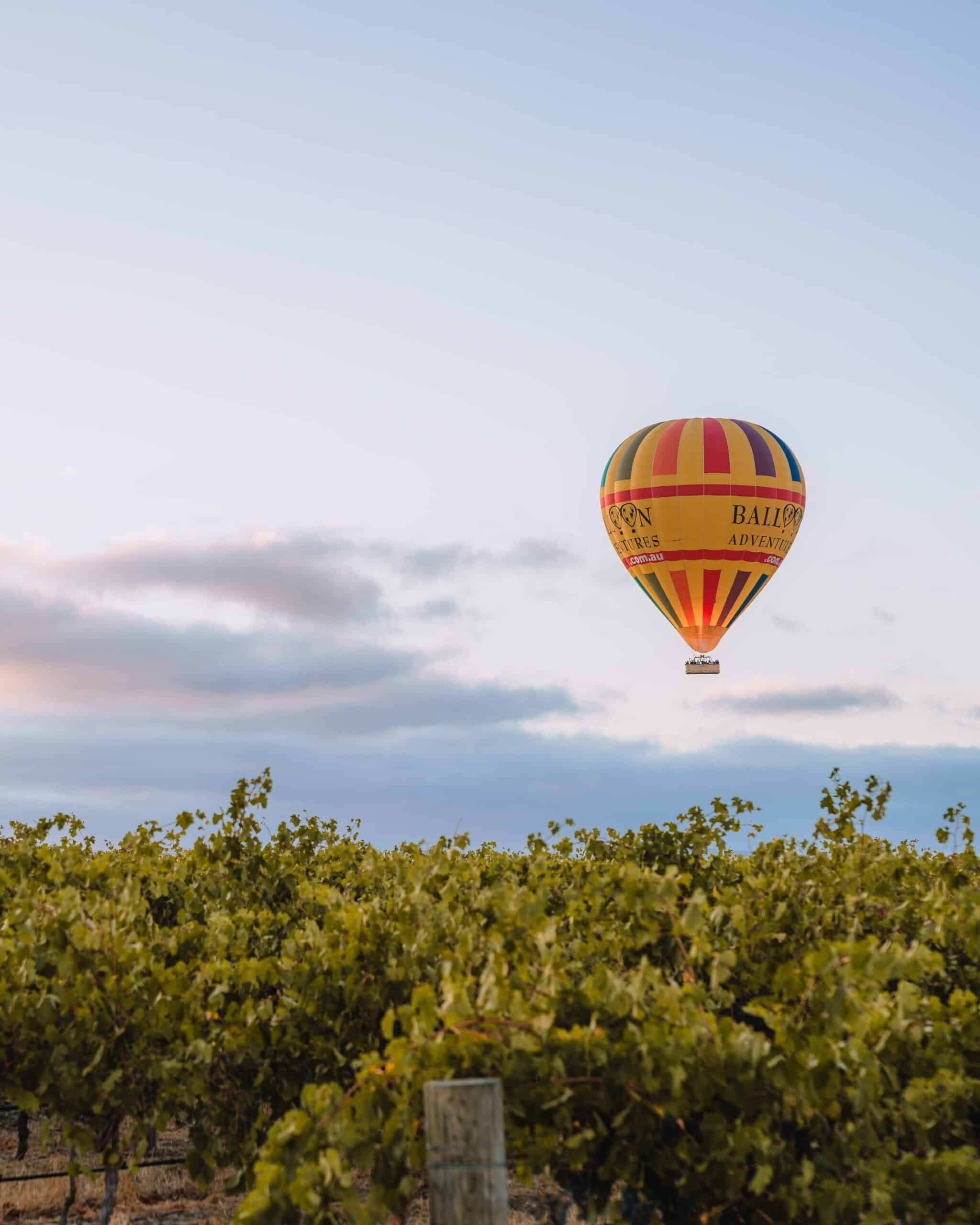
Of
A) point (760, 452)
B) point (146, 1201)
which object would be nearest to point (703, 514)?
point (760, 452)

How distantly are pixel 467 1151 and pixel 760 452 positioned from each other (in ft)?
102

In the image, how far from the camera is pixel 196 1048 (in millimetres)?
6758

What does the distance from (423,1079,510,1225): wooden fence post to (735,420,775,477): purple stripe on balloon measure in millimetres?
30332

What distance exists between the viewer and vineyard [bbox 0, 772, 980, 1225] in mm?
Result: 5102

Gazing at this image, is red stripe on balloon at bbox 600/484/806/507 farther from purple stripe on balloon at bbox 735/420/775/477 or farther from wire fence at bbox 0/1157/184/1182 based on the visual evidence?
wire fence at bbox 0/1157/184/1182

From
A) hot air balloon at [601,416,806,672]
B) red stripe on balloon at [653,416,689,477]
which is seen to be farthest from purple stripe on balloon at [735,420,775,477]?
red stripe on balloon at [653,416,689,477]

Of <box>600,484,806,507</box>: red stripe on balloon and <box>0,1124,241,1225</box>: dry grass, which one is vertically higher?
<box>600,484,806,507</box>: red stripe on balloon

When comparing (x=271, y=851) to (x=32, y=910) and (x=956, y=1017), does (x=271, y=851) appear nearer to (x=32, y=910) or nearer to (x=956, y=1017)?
(x=32, y=910)

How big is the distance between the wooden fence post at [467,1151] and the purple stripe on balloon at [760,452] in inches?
1194

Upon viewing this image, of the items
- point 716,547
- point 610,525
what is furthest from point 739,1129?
point 610,525

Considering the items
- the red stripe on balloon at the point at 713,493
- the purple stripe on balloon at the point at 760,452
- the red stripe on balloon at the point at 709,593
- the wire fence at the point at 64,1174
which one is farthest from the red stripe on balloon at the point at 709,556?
the wire fence at the point at 64,1174

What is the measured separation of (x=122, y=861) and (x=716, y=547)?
24.1 metres

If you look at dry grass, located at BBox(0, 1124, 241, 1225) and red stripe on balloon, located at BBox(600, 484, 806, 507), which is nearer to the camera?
dry grass, located at BBox(0, 1124, 241, 1225)

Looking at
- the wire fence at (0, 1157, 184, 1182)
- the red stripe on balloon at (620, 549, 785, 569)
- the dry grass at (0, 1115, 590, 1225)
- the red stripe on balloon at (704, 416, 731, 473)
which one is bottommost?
the dry grass at (0, 1115, 590, 1225)
